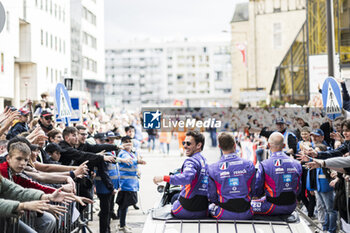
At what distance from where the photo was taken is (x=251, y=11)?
59719 millimetres

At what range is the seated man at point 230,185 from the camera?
5.90 metres

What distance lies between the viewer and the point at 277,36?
194 ft

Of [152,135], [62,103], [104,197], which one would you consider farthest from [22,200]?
[152,135]

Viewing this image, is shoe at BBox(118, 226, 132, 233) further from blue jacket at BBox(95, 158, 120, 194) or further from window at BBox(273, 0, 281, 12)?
window at BBox(273, 0, 281, 12)

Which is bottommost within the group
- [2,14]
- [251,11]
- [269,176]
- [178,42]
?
[269,176]

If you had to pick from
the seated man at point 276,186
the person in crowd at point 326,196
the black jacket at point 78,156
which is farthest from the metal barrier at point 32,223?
the person in crowd at point 326,196

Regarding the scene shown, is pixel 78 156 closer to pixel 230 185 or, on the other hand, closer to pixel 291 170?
pixel 230 185

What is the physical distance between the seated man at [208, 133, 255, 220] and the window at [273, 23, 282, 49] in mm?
54529

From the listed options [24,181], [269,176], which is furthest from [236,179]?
[24,181]

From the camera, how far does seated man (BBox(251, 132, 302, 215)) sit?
638 centimetres

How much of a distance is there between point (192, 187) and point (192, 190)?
0.04 metres

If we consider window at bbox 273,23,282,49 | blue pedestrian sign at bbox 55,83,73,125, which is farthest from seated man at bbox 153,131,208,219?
window at bbox 273,23,282,49

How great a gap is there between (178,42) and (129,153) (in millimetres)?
146534

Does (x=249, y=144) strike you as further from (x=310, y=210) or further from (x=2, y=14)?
(x=2, y=14)
